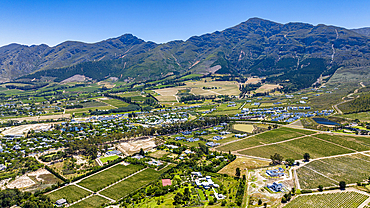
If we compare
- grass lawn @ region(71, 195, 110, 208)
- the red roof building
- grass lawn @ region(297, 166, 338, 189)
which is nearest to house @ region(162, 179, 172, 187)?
the red roof building

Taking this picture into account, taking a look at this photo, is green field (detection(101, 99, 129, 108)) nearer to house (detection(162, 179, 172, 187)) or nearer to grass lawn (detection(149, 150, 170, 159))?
grass lawn (detection(149, 150, 170, 159))

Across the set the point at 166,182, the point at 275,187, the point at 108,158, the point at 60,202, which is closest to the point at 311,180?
the point at 275,187

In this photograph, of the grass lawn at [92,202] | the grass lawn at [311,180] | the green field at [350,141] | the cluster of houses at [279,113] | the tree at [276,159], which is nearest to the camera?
the grass lawn at [92,202]

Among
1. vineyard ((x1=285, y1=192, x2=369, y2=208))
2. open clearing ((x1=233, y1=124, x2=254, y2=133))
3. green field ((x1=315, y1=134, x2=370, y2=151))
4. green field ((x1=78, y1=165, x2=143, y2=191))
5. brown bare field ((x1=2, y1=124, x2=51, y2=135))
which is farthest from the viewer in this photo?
brown bare field ((x1=2, y1=124, x2=51, y2=135))

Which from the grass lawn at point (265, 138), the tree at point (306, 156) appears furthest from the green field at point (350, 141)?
the tree at point (306, 156)

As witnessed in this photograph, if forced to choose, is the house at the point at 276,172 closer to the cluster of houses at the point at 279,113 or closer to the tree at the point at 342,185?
the tree at the point at 342,185

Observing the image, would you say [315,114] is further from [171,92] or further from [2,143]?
[2,143]
